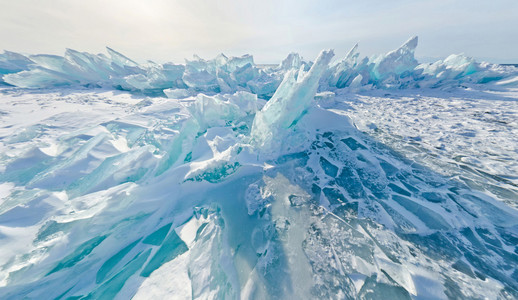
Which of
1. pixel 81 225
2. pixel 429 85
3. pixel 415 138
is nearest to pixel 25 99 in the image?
pixel 81 225

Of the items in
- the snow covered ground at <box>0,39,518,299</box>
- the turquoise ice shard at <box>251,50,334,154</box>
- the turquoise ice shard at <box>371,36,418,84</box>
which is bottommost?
the snow covered ground at <box>0,39,518,299</box>

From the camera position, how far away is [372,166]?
9.59 ft

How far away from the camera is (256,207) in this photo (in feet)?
7.22

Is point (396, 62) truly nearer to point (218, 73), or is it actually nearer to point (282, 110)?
point (218, 73)

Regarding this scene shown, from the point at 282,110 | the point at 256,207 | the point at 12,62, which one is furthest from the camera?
the point at 12,62

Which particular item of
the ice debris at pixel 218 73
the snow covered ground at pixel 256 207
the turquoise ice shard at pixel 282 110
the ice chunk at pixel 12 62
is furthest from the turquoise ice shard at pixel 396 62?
the ice chunk at pixel 12 62

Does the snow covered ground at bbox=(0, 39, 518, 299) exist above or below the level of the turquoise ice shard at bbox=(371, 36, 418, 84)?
below

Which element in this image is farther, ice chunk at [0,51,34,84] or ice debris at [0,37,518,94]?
ice chunk at [0,51,34,84]

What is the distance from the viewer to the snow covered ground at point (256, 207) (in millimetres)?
1434

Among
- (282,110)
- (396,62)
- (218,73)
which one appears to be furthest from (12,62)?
(396,62)

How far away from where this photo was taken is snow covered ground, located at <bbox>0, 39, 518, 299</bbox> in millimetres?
1434

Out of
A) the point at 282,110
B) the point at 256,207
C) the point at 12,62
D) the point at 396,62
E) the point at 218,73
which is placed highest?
the point at 12,62

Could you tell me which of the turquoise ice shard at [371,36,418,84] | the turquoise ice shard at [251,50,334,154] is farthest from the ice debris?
the turquoise ice shard at [251,50,334,154]

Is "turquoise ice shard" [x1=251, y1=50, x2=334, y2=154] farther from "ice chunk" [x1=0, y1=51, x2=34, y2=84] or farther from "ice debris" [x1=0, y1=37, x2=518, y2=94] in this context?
"ice chunk" [x1=0, y1=51, x2=34, y2=84]
